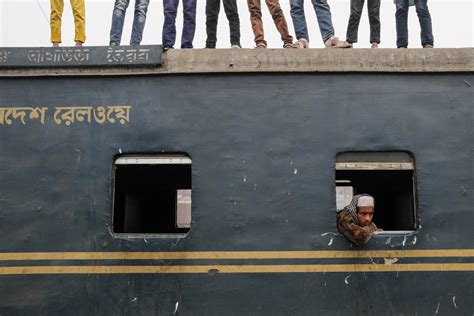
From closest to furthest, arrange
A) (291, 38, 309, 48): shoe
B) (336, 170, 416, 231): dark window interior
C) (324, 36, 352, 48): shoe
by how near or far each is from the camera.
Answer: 1. (324, 36, 352, 48): shoe
2. (291, 38, 309, 48): shoe
3. (336, 170, 416, 231): dark window interior

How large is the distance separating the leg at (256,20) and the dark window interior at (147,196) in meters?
1.34

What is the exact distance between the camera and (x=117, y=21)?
16.3 feet

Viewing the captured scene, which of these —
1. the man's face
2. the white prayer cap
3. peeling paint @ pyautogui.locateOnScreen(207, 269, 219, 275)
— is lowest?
peeling paint @ pyautogui.locateOnScreen(207, 269, 219, 275)

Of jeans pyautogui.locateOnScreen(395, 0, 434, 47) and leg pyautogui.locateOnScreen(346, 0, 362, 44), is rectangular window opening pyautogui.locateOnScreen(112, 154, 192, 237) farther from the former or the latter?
jeans pyautogui.locateOnScreen(395, 0, 434, 47)

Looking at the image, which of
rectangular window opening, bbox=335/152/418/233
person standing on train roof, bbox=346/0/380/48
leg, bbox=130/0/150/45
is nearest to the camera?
rectangular window opening, bbox=335/152/418/233

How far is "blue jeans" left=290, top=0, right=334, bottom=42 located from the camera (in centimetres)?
457

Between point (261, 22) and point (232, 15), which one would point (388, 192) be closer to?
point (261, 22)

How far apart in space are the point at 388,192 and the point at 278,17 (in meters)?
2.20

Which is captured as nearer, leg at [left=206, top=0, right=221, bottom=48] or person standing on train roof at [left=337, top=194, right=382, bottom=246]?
person standing on train roof at [left=337, top=194, right=382, bottom=246]

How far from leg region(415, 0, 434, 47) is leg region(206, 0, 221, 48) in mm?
1897

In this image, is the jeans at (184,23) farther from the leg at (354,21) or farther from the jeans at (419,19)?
the jeans at (419,19)

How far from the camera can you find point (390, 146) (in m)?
3.88

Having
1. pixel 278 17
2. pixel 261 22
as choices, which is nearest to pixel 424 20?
pixel 278 17

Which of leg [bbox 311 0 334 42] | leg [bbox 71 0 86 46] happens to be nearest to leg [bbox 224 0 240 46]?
leg [bbox 311 0 334 42]
